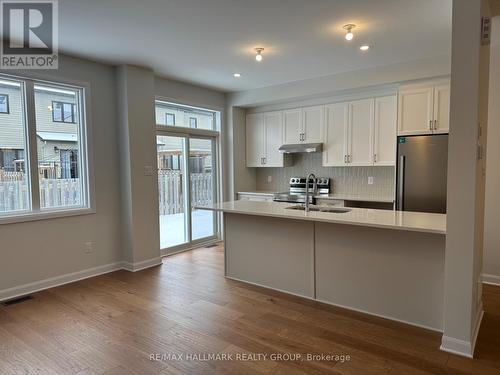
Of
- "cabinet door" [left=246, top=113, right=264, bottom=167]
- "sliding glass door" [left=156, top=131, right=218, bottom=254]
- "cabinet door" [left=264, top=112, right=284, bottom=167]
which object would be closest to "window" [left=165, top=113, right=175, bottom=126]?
"sliding glass door" [left=156, top=131, right=218, bottom=254]

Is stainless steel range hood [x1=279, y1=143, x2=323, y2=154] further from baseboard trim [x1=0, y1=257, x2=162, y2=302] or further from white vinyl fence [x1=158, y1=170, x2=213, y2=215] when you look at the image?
baseboard trim [x1=0, y1=257, x2=162, y2=302]

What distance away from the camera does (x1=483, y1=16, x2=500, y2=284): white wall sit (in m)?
3.73

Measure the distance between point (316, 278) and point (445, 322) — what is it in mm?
1207

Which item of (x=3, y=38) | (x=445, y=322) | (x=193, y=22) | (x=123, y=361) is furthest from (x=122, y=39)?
(x=445, y=322)

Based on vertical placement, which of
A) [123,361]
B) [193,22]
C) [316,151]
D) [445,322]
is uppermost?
[193,22]

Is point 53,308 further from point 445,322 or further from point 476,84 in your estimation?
point 476,84

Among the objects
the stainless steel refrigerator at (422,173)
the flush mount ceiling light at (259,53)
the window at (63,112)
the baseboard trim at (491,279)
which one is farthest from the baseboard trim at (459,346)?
Result: the window at (63,112)

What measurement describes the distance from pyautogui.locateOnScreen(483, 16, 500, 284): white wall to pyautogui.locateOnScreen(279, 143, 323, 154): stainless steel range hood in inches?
87.7

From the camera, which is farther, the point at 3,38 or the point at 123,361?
the point at 3,38

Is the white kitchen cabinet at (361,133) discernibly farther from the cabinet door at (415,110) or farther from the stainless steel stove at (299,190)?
the stainless steel stove at (299,190)

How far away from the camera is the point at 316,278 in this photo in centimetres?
338

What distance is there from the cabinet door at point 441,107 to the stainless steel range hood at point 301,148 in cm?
171

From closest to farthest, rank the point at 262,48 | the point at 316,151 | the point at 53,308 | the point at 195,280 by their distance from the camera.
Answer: the point at 53,308
the point at 262,48
the point at 195,280
the point at 316,151

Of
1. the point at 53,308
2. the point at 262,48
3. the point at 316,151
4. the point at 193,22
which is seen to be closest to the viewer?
the point at 193,22
